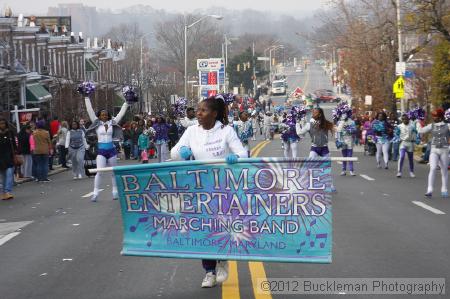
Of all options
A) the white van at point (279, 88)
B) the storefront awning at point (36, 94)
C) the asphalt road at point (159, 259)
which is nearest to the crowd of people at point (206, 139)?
the asphalt road at point (159, 259)

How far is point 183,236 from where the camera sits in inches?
340

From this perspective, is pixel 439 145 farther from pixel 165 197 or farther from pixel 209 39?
pixel 209 39

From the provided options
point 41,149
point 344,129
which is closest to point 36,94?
point 41,149

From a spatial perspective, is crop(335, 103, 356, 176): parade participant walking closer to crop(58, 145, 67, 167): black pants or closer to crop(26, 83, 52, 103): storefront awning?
crop(58, 145, 67, 167): black pants

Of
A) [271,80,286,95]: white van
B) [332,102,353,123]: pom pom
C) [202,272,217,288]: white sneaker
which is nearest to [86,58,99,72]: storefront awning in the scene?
[332,102,353,123]: pom pom

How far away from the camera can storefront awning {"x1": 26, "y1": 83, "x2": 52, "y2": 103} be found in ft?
156

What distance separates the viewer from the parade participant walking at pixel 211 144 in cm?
900

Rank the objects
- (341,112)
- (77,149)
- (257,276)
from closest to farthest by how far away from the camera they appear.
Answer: (257,276), (341,112), (77,149)

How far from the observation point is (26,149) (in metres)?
25.7

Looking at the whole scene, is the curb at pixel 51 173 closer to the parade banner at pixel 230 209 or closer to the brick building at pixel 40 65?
the brick building at pixel 40 65

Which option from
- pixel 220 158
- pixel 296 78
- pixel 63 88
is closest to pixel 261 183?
pixel 220 158

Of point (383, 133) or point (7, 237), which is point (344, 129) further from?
point (7, 237)

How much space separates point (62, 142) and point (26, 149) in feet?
15.2

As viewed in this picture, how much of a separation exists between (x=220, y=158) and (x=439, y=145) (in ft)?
32.2
